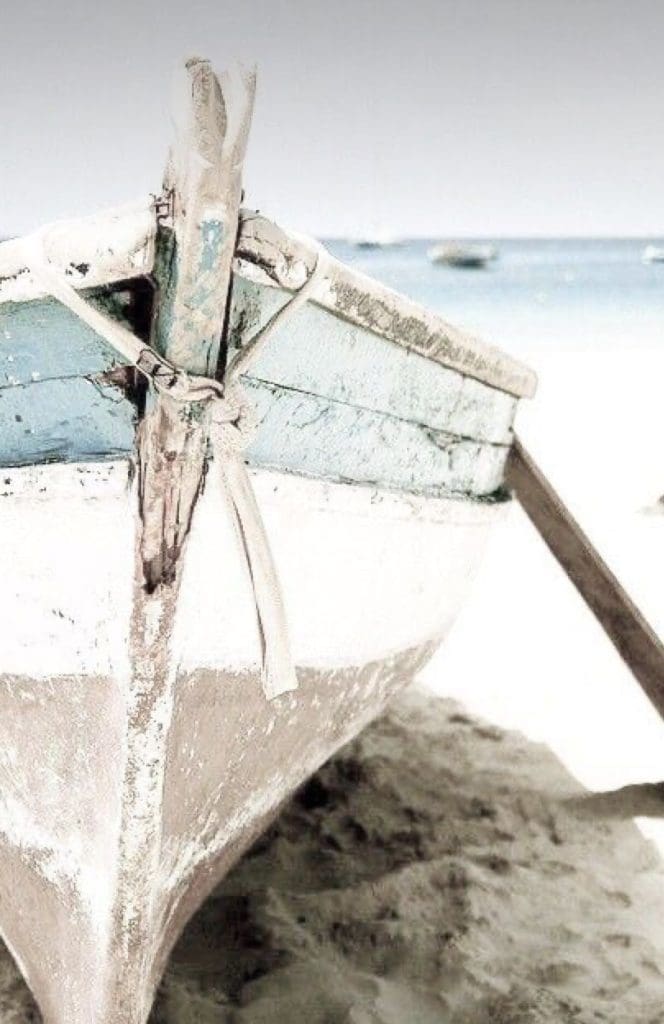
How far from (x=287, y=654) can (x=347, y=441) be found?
17.6 inches

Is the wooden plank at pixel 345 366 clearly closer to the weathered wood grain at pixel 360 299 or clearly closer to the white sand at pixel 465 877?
the weathered wood grain at pixel 360 299

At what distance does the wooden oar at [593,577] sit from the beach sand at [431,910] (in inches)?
18.0

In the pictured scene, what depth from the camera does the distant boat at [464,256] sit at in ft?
162

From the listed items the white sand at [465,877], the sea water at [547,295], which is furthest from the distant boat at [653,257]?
the white sand at [465,877]

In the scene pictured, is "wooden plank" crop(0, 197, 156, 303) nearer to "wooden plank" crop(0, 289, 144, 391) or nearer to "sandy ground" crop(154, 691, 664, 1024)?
"wooden plank" crop(0, 289, 144, 391)

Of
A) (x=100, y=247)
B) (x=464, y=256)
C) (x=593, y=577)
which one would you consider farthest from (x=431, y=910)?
(x=464, y=256)

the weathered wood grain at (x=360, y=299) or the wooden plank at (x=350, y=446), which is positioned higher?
the weathered wood grain at (x=360, y=299)

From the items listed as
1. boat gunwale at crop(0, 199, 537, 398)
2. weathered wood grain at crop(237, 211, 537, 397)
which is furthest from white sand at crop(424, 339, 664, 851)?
boat gunwale at crop(0, 199, 537, 398)

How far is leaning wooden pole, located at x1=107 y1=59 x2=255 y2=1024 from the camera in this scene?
1296 mm

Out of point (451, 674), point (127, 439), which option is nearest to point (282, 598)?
point (127, 439)

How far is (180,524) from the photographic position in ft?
4.98

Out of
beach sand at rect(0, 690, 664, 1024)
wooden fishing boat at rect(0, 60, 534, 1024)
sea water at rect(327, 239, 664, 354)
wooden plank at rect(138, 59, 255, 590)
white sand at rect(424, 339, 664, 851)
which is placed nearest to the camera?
wooden plank at rect(138, 59, 255, 590)

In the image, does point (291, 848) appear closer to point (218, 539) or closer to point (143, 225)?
point (218, 539)

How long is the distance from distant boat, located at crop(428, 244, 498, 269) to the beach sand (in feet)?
161
